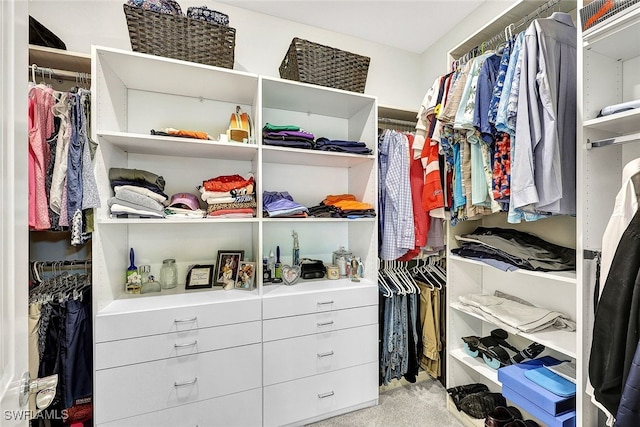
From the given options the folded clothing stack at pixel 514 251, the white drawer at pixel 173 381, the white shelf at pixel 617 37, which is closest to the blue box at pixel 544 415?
the folded clothing stack at pixel 514 251

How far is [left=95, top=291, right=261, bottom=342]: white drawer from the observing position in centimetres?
135

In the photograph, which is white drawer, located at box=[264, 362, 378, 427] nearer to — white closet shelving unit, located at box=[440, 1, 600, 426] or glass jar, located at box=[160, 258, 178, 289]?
white closet shelving unit, located at box=[440, 1, 600, 426]

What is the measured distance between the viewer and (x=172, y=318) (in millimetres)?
1447

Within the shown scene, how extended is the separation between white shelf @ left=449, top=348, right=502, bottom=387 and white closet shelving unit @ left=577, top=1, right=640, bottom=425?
19.1 inches

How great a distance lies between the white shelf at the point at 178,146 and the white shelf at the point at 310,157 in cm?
11

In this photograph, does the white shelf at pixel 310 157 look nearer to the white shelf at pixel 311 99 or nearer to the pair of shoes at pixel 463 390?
the white shelf at pixel 311 99

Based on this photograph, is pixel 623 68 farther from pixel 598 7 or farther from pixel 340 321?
pixel 340 321

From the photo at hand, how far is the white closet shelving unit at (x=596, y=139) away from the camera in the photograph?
1.13 m

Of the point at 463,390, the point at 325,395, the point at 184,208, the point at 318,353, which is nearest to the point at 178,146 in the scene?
the point at 184,208

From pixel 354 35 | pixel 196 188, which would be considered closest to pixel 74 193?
pixel 196 188

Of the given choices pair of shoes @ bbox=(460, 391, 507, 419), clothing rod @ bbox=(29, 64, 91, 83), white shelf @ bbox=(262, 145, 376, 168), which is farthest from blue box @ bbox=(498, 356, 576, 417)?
clothing rod @ bbox=(29, 64, 91, 83)

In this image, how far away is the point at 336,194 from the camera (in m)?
2.27

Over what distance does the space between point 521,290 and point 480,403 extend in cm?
69

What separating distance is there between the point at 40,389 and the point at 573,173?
6.12 ft
